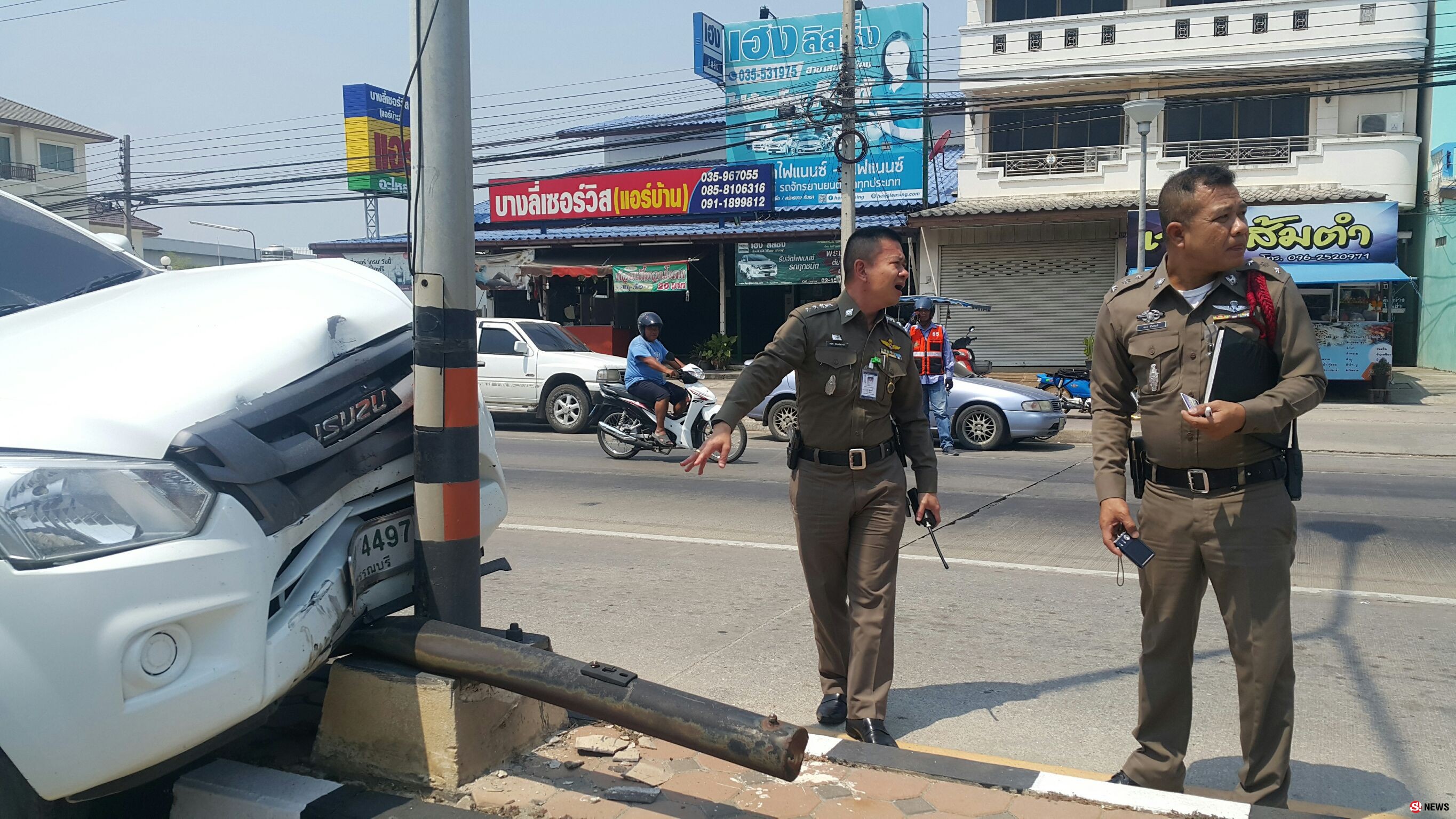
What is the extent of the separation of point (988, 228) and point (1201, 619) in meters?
18.6

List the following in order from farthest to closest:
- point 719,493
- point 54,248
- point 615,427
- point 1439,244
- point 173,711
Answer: point 1439,244, point 615,427, point 719,493, point 54,248, point 173,711

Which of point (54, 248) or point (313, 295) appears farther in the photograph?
point (54, 248)

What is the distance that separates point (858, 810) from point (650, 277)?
856 inches

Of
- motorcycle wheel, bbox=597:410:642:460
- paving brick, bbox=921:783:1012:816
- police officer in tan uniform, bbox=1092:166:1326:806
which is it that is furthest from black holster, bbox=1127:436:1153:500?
motorcycle wheel, bbox=597:410:642:460

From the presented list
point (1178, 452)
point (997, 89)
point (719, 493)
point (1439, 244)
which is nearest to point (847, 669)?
point (1178, 452)

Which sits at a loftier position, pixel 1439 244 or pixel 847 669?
pixel 1439 244

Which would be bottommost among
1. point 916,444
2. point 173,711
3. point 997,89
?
point 173,711

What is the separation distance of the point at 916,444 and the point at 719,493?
6.16 meters

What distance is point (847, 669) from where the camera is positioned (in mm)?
4309

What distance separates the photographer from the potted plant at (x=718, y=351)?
24.5 m

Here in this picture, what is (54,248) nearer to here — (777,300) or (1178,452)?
(1178,452)

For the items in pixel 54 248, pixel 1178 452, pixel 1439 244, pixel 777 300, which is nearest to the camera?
pixel 1178 452

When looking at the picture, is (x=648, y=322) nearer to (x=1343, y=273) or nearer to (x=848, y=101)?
(x=848, y=101)

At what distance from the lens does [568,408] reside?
1658 centimetres
